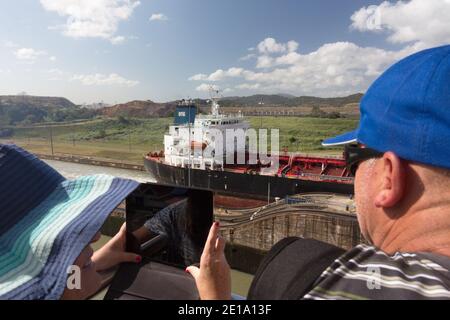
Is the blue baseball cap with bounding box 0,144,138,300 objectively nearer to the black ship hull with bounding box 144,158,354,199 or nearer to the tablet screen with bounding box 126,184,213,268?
the tablet screen with bounding box 126,184,213,268

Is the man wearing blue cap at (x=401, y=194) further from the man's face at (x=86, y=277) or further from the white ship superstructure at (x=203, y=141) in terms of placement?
the white ship superstructure at (x=203, y=141)

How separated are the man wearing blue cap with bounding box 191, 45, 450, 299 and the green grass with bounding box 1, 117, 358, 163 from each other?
29.7 meters

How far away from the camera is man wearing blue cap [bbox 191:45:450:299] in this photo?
0.56m

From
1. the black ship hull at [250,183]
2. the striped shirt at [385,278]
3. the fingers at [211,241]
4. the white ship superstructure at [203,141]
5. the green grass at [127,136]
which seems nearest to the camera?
the striped shirt at [385,278]

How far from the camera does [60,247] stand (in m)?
0.75

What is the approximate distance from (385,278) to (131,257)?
0.71 metres

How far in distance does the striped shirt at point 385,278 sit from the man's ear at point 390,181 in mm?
135

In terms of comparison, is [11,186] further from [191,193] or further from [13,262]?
[191,193]

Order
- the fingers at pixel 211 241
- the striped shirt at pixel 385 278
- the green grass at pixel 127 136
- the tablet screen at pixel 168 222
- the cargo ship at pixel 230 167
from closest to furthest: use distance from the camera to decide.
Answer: the striped shirt at pixel 385 278 < the fingers at pixel 211 241 < the tablet screen at pixel 168 222 < the cargo ship at pixel 230 167 < the green grass at pixel 127 136

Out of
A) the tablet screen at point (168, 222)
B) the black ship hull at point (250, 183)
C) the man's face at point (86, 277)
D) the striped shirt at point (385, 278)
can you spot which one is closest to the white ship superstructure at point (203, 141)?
the black ship hull at point (250, 183)

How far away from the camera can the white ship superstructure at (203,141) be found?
16.0 metres

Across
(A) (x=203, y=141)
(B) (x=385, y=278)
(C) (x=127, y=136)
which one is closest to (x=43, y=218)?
(B) (x=385, y=278)
